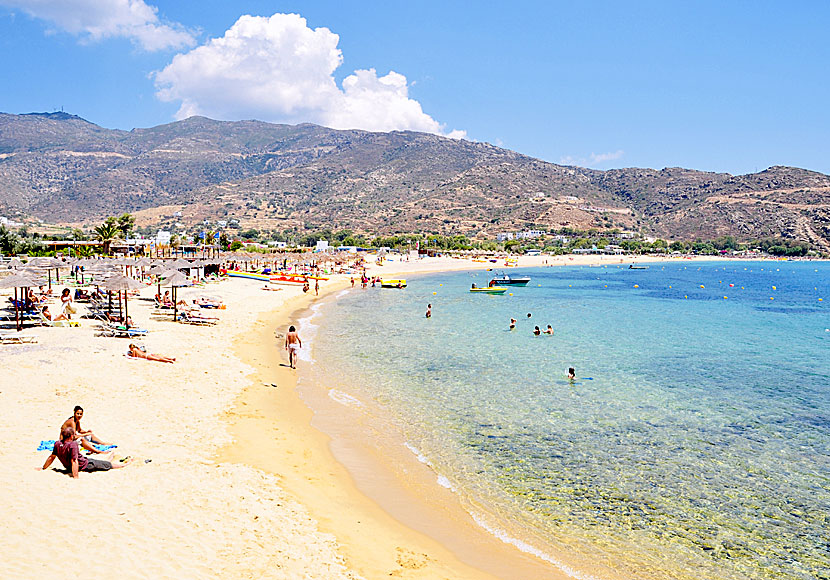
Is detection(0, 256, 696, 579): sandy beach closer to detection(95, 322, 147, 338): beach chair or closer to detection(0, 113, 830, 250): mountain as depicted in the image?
detection(95, 322, 147, 338): beach chair

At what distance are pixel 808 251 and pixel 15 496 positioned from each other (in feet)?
547

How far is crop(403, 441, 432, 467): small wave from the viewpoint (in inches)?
414

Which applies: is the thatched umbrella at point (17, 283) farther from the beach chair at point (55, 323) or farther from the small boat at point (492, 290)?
the small boat at point (492, 290)

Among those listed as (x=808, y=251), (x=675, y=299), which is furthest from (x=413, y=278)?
(x=808, y=251)

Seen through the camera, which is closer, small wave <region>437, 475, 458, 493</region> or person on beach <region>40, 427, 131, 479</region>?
person on beach <region>40, 427, 131, 479</region>

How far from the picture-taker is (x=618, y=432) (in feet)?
40.7

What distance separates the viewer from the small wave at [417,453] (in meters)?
10.5

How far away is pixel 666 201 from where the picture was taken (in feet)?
567

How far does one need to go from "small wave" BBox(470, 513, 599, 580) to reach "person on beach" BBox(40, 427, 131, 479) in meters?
5.47

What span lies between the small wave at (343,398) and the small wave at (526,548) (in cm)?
622

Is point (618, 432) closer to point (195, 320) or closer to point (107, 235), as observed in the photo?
point (195, 320)

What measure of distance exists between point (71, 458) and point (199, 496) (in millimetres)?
1831

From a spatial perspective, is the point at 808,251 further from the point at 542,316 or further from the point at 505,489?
the point at 505,489

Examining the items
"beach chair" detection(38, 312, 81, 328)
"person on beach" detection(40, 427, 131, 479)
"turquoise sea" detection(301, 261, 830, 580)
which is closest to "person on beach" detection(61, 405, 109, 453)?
"person on beach" detection(40, 427, 131, 479)
